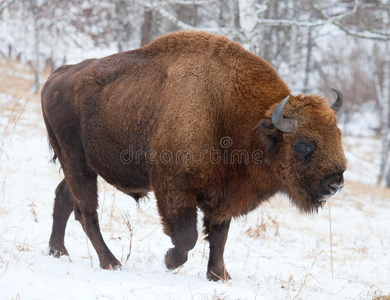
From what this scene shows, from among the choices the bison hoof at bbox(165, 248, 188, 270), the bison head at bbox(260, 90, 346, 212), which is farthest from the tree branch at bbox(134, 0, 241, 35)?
the bison hoof at bbox(165, 248, 188, 270)

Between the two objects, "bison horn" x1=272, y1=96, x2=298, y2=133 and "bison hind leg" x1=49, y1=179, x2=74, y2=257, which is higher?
"bison horn" x1=272, y1=96, x2=298, y2=133

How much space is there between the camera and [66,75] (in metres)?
4.73

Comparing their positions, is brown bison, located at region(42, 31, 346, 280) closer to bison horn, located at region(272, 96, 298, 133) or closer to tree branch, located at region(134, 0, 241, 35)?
bison horn, located at region(272, 96, 298, 133)

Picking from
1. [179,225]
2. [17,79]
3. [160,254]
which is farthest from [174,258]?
[17,79]

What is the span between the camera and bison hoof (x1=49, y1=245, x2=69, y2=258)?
444 cm

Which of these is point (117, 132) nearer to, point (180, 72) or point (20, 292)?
point (180, 72)

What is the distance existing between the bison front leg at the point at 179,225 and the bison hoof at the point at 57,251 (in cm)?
131

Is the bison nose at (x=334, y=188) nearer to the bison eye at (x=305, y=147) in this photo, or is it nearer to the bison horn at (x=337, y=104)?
the bison eye at (x=305, y=147)

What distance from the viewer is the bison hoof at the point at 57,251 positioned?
4.44m

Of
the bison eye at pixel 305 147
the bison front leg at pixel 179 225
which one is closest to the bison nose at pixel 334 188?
the bison eye at pixel 305 147

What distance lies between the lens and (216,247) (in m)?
4.16

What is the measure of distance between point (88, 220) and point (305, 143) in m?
2.35

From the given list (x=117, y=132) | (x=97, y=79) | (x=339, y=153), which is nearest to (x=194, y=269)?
(x=117, y=132)

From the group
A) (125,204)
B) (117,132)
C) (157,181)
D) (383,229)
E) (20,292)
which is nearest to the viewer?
(20,292)
